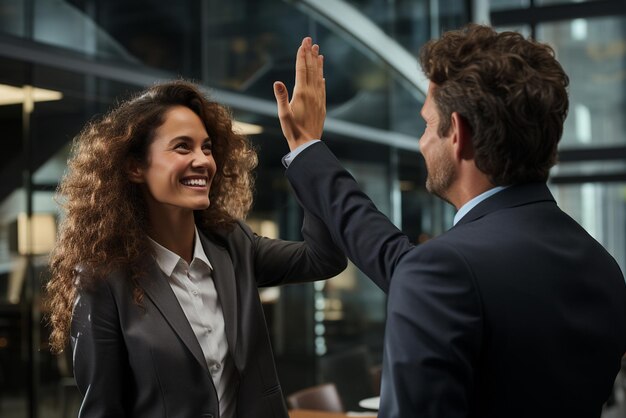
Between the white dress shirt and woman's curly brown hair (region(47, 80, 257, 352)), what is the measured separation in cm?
8

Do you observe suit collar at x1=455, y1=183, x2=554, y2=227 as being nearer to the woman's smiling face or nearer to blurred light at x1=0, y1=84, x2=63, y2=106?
the woman's smiling face

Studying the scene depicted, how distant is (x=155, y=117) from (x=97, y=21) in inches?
133

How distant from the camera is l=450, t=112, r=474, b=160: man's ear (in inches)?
56.2

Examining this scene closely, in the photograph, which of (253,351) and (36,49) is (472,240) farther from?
(36,49)

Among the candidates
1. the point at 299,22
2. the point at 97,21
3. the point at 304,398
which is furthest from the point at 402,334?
the point at 299,22

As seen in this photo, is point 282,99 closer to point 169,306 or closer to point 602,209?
point 169,306

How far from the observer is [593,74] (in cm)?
874

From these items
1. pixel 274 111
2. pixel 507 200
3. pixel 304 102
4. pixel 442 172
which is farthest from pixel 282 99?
pixel 274 111

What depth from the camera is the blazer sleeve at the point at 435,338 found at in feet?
4.19

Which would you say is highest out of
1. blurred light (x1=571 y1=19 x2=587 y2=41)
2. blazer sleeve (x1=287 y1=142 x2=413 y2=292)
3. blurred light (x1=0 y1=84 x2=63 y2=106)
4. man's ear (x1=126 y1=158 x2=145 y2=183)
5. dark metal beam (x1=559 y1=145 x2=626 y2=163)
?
blurred light (x1=571 y1=19 x2=587 y2=41)

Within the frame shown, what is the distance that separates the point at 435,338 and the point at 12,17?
13.1 ft

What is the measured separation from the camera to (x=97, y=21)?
5129mm

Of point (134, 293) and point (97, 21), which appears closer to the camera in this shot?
point (134, 293)

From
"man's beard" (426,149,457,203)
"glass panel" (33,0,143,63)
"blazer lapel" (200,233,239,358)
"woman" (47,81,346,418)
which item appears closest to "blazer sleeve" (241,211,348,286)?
"woman" (47,81,346,418)
